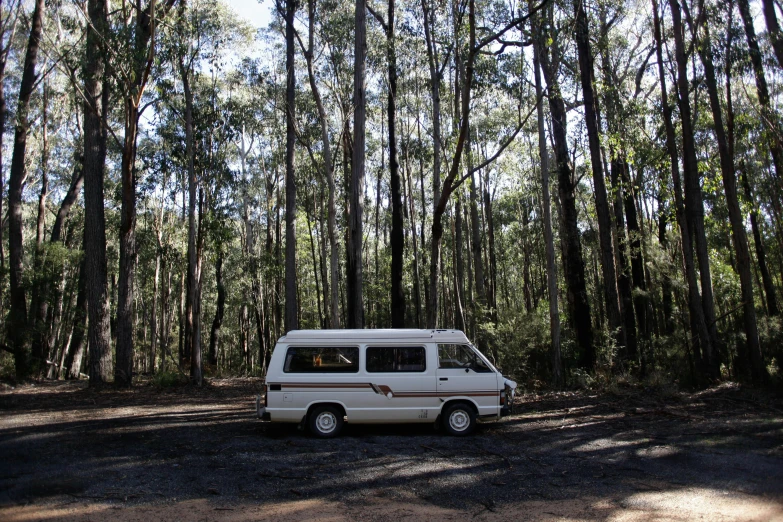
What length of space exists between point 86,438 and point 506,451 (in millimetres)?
6846

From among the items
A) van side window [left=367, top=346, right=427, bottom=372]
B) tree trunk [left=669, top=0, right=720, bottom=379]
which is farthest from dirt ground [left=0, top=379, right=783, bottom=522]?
tree trunk [left=669, top=0, right=720, bottom=379]

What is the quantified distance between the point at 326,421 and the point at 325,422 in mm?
24

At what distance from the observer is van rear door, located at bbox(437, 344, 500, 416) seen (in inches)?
365

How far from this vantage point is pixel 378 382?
9.21 metres

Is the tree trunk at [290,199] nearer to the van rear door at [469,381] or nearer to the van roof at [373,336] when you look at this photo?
the van roof at [373,336]

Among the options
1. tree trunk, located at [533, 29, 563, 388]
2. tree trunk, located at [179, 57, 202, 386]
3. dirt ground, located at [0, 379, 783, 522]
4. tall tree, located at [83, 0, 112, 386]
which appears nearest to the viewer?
dirt ground, located at [0, 379, 783, 522]

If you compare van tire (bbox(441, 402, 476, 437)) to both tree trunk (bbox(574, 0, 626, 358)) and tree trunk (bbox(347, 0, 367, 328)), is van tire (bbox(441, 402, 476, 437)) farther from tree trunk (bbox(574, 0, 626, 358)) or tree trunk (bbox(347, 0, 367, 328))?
tree trunk (bbox(574, 0, 626, 358))

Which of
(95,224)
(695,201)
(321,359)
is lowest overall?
(321,359)

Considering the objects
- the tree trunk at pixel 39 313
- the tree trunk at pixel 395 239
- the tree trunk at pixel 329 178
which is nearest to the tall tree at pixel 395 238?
the tree trunk at pixel 395 239

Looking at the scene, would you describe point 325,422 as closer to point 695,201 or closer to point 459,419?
point 459,419

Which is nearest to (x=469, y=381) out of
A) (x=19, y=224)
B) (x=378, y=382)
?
(x=378, y=382)

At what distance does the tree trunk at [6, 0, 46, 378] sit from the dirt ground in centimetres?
878

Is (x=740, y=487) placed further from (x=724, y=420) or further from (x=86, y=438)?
(x=86, y=438)

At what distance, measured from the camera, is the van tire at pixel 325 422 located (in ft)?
30.0
